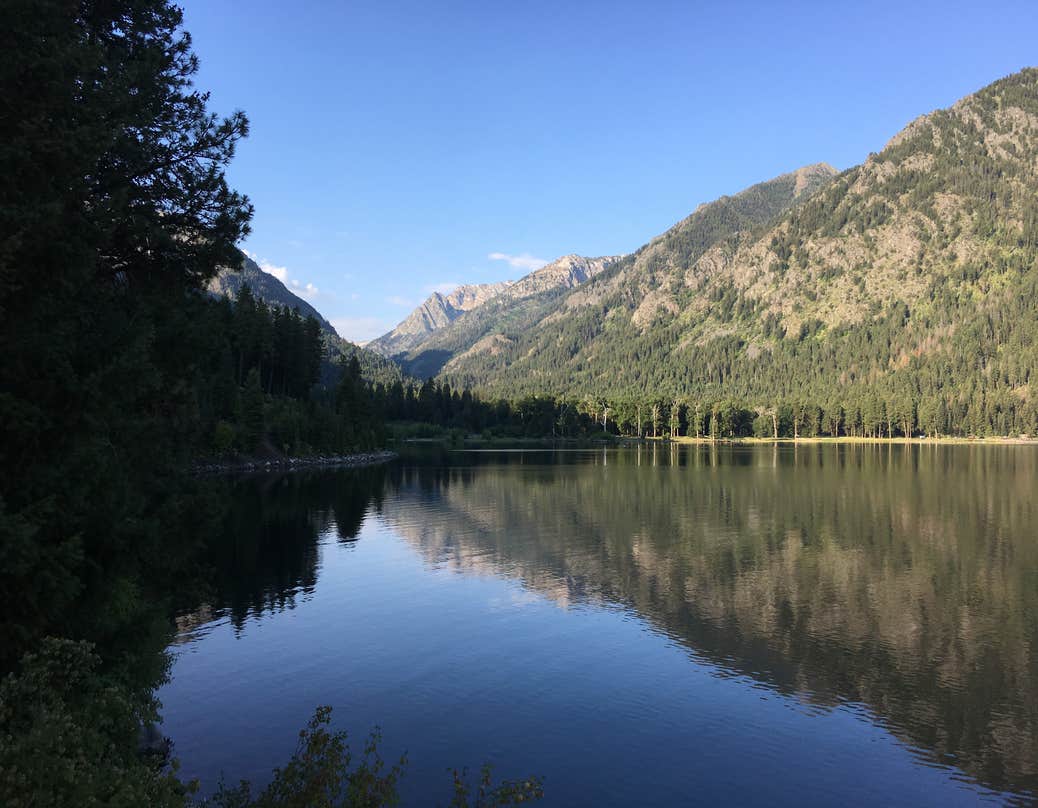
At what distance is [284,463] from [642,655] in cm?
12042

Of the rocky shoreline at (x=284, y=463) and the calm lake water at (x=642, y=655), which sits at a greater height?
the rocky shoreline at (x=284, y=463)

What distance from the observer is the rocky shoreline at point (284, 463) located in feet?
402

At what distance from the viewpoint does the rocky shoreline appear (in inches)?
4828

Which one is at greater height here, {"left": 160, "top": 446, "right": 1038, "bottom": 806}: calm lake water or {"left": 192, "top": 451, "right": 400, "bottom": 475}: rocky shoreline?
{"left": 192, "top": 451, "right": 400, "bottom": 475}: rocky shoreline

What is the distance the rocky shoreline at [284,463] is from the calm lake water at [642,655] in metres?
56.9

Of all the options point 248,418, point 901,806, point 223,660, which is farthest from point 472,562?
point 248,418

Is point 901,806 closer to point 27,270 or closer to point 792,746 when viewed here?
point 792,746

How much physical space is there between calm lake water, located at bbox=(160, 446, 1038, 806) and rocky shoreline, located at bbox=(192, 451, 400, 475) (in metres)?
56.9

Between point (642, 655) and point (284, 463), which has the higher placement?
point (284, 463)

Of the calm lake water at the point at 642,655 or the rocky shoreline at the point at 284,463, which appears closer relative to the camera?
the calm lake water at the point at 642,655

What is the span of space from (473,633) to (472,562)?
707 inches

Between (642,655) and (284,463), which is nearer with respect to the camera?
(642,655)

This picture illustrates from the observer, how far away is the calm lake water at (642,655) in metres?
22.2

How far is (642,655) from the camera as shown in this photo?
32375 mm
